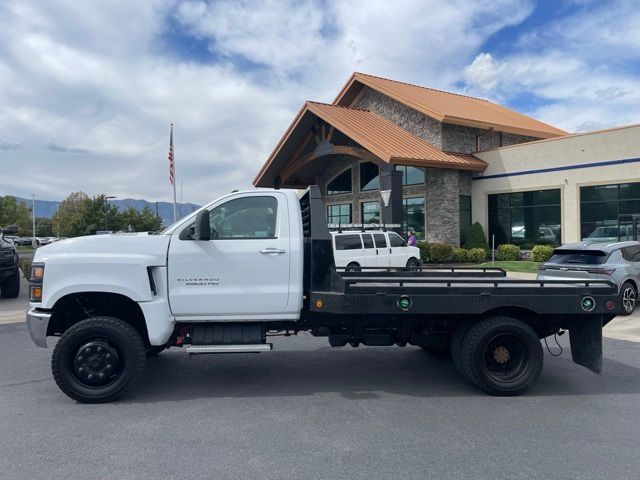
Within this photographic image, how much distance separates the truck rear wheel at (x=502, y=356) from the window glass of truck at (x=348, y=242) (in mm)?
11077

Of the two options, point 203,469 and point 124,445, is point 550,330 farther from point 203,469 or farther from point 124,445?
point 124,445

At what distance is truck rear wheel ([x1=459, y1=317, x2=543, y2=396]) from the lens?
5.34 meters

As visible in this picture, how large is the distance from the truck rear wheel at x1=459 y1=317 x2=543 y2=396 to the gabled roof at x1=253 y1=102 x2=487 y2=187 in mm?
14953

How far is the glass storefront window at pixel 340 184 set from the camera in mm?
28906

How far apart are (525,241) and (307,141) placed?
12006 mm

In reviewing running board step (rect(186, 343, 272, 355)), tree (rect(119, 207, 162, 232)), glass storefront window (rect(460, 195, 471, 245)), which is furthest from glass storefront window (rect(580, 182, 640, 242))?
tree (rect(119, 207, 162, 232))

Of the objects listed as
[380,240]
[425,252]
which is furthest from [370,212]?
[380,240]

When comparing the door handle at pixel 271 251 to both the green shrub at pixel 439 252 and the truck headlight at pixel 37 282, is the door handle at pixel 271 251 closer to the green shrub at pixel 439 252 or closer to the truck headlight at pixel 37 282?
the truck headlight at pixel 37 282

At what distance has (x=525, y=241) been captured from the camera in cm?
2205

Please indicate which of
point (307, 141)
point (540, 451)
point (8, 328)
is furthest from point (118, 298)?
point (307, 141)

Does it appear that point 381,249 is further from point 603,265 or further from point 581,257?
point 603,265

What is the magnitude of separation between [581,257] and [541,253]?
9.79m

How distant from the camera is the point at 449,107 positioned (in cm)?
2492

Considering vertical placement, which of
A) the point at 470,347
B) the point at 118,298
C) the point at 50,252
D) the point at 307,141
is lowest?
the point at 470,347
